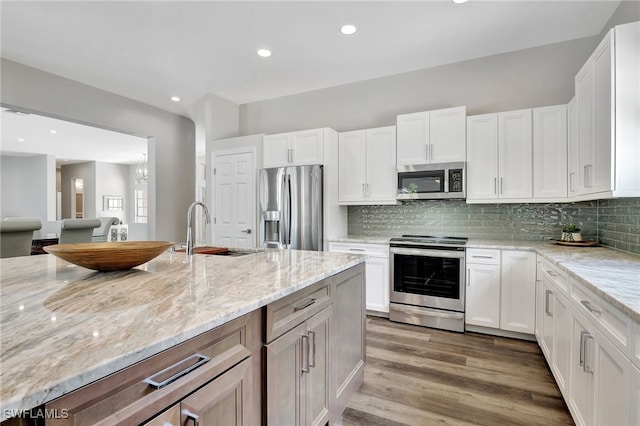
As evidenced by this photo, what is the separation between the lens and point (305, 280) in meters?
1.34

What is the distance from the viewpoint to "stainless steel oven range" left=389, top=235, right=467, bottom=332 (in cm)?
319

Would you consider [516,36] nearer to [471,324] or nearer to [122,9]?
[471,324]

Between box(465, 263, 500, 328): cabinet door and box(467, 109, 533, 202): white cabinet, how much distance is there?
2.49 feet

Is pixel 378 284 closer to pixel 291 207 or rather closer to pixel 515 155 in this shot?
pixel 291 207

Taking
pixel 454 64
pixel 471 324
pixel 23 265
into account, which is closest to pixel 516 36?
pixel 454 64

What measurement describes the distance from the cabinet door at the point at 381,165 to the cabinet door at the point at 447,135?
447 millimetres

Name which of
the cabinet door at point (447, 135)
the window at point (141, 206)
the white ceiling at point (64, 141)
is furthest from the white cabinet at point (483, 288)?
the window at point (141, 206)

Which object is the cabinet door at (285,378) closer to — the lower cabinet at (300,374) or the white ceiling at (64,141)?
the lower cabinet at (300,374)

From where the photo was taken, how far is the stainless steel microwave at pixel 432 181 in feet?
11.1

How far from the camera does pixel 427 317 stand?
3318 millimetres

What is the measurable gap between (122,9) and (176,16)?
1.43 ft

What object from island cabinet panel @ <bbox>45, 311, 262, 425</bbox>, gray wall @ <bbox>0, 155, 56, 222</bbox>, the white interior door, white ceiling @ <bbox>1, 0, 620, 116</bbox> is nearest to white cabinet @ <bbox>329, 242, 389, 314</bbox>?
the white interior door

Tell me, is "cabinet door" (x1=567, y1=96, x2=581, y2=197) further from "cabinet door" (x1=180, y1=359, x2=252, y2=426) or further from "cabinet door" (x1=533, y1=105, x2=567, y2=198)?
"cabinet door" (x1=180, y1=359, x2=252, y2=426)

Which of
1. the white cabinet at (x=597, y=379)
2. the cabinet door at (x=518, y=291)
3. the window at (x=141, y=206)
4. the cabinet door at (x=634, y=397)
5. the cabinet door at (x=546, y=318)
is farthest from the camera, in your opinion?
the window at (x=141, y=206)
